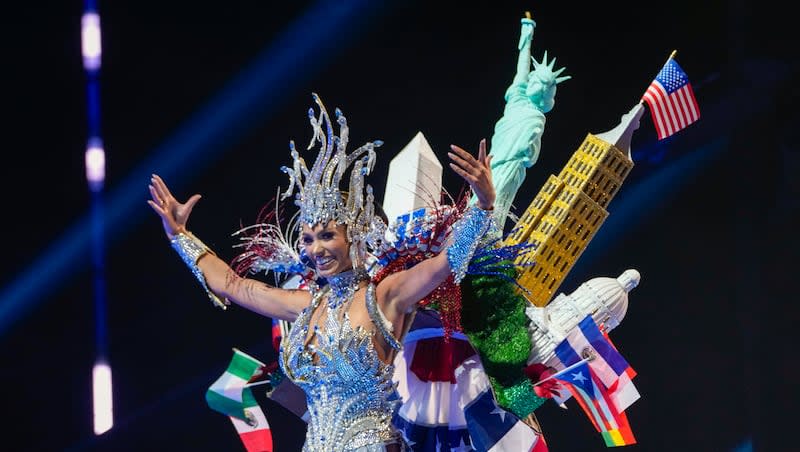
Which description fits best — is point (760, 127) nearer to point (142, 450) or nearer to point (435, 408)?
point (435, 408)

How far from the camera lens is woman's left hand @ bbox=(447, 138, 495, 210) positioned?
7.63 feet

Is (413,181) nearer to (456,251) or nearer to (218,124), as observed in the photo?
(456,251)

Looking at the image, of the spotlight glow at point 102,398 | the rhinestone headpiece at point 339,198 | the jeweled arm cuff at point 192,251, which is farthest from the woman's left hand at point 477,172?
the spotlight glow at point 102,398

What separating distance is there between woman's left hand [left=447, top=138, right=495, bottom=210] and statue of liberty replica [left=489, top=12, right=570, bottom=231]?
0.62m

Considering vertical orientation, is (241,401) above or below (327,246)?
below

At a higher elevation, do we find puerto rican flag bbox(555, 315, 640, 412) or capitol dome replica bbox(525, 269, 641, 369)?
capitol dome replica bbox(525, 269, 641, 369)

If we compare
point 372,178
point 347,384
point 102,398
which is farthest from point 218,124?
point 347,384

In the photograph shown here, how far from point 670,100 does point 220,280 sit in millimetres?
1451

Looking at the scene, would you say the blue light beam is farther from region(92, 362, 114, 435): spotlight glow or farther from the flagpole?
the flagpole

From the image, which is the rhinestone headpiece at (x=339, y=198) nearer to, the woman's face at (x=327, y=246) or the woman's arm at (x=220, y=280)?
the woman's face at (x=327, y=246)

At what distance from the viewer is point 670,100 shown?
10.4 ft

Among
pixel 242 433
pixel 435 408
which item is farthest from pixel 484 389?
pixel 242 433

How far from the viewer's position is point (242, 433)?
10.2 ft

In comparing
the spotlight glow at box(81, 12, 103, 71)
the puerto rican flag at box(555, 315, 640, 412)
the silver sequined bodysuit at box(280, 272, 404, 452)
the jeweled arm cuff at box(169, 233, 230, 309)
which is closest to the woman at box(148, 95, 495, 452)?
the silver sequined bodysuit at box(280, 272, 404, 452)
